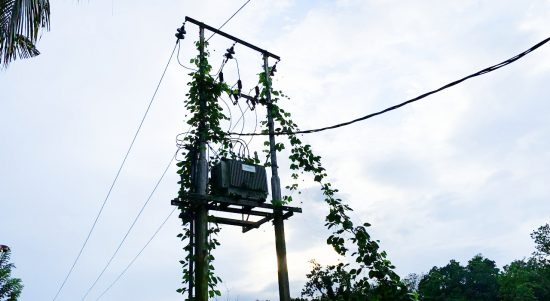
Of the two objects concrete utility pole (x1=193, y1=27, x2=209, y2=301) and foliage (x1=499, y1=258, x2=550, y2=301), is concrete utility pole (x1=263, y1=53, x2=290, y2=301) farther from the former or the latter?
foliage (x1=499, y1=258, x2=550, y2=301)

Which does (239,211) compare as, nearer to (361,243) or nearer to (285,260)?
(285,260)

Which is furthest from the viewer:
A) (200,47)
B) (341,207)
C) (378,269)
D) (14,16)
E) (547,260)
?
(547,260)

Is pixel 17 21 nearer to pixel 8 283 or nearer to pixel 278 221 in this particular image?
pixel 278 221

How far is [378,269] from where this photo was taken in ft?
24.8

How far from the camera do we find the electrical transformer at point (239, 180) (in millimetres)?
8070

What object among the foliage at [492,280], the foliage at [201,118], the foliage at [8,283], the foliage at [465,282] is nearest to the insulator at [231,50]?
the foliage at [201,118]

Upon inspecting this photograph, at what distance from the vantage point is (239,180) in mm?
8258

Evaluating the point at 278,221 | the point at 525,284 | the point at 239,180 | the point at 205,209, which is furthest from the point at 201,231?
the point at 525,284

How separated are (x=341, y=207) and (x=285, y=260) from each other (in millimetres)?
1440

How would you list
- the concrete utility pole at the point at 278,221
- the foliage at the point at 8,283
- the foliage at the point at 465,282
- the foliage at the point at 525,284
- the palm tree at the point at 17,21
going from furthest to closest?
the foliage at the point at 465,282
the foliage at the point at 525,284
the foliage at the point at 8,283
the concrete utility pole at the point at 278,221
the palm tree at the point at 17,21

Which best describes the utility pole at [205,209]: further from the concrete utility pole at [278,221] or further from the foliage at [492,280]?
the foliage at [492,280]

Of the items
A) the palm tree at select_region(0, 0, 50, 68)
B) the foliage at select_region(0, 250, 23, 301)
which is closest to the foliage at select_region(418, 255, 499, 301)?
the foliage at select_region(0, 250, 23, 301)

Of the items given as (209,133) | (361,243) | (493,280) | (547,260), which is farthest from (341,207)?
(493,280)

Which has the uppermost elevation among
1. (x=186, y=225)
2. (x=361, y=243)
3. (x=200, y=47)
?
(x=200, y=47)
